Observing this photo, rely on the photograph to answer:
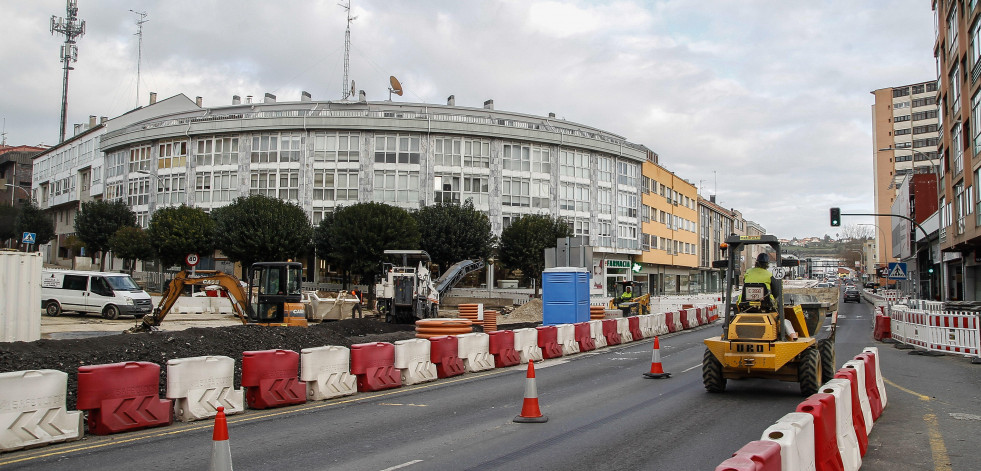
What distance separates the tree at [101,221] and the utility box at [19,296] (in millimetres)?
41271

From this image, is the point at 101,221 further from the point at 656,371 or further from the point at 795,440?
the point at 795,440

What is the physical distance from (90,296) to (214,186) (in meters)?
24.7

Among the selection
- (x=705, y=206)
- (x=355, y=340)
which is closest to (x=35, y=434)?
(x=355, y=340)

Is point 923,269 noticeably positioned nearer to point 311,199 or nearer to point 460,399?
point 311,199

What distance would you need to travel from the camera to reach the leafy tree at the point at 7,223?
69.1 meters

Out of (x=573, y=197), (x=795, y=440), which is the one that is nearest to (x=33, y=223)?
(x=573, y=197)

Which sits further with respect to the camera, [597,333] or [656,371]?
[597,333]

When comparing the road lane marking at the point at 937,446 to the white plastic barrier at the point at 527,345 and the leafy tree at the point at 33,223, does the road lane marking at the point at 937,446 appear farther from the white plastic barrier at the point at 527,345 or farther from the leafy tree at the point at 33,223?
the leafy tree at the point at 33,223

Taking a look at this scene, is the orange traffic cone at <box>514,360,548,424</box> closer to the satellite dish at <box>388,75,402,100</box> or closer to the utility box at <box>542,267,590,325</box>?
the utility box at <box>542,267,590,325</box>

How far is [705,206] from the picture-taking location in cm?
9062

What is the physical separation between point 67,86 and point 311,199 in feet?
189

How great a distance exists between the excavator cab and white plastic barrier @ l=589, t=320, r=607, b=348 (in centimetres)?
925

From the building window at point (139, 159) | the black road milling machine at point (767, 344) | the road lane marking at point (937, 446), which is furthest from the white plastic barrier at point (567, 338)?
the building window at point (139, 159)

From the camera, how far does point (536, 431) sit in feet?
28.8
